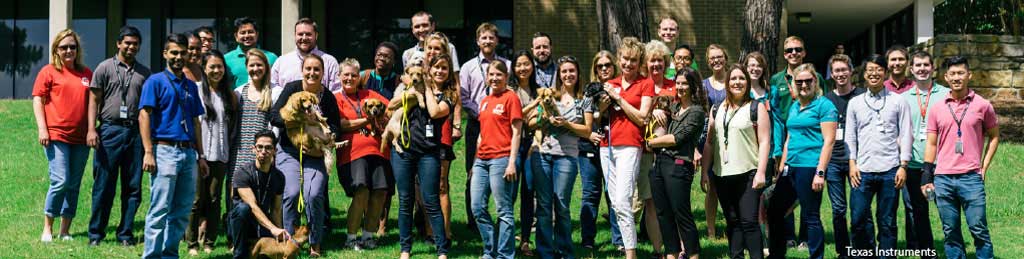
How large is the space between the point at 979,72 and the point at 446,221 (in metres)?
11.9

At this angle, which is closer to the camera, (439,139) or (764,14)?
(439,139)

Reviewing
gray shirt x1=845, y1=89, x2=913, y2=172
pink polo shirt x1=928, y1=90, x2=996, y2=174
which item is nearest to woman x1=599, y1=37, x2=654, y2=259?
gray shirt x1=845, y1=89, x2=913, y2=172

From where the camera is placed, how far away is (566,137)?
7645 millimetres

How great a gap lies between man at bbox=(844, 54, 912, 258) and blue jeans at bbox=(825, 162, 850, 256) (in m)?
0.11

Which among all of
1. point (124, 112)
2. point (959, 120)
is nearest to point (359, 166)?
point (124, 112)

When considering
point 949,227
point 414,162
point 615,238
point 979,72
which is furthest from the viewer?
point 979,72

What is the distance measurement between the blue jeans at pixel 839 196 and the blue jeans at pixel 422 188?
9.40 ft

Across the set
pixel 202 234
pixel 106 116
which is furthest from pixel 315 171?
pixel 106 116

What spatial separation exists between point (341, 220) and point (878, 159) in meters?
4.83

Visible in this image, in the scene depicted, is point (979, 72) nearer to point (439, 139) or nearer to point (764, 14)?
point (764, 14)

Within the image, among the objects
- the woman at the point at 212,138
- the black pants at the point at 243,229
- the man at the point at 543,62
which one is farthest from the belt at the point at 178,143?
the man at the point at 543,62

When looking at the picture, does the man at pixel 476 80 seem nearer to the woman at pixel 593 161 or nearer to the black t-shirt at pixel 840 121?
the woman at pixel 593 161

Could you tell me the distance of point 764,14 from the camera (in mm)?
11719

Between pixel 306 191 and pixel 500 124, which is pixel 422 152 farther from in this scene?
pixel 306 191
